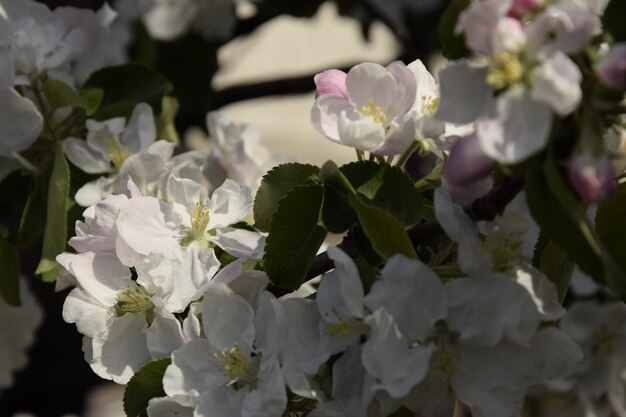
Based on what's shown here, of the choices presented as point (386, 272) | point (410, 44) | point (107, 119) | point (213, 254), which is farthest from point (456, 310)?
point (410, 44)

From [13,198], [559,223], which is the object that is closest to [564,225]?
[559,223]

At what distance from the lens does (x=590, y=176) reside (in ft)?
1.97

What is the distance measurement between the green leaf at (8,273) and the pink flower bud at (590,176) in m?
0.55

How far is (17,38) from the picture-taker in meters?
0.96

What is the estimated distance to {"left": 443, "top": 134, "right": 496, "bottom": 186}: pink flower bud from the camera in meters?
0.63

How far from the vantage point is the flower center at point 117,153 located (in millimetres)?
974

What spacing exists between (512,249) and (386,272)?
112 mm

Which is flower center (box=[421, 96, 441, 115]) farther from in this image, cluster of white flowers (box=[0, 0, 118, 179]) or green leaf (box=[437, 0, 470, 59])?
cluster of white flowers (box=[0, 0, 118, 179])

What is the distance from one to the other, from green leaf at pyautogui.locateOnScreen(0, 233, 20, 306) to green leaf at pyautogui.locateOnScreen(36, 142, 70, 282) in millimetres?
48

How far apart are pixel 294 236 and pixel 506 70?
229mm

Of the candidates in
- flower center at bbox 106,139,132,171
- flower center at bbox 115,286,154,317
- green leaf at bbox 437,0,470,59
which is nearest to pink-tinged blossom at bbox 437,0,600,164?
Result: green leaf at bbox 437,0,470,59

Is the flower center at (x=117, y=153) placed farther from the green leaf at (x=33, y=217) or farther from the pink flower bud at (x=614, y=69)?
the pink flower bud at (x=614, y=69)

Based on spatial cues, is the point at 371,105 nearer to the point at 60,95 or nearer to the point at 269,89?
the point at 60,95

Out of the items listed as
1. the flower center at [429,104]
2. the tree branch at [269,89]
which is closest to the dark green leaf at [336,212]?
the flower center at [429,104]
